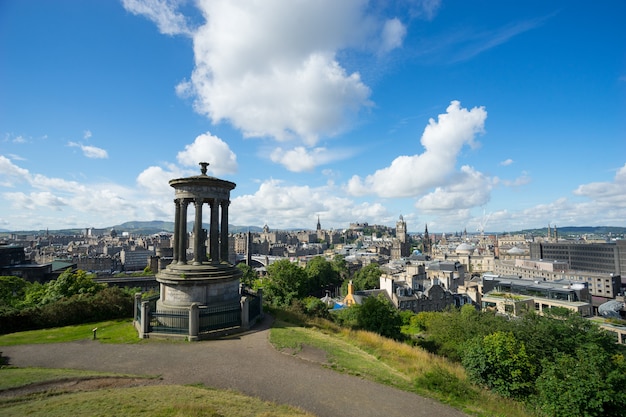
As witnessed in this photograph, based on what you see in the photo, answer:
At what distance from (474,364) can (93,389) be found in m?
15.1

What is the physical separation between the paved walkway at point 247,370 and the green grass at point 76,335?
732 mm

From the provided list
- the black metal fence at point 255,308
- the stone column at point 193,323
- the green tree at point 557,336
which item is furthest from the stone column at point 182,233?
the green tree at point 557,336

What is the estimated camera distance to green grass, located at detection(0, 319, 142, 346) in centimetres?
1495

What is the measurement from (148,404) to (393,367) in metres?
9.44

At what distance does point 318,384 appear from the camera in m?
10.7

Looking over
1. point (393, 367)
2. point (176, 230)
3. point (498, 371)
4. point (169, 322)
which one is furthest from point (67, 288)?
point (498, 371)

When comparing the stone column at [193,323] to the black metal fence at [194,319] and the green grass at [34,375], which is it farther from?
the green grass at [34,375]

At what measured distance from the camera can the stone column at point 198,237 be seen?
18.0 m

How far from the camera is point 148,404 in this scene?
27.1 feet

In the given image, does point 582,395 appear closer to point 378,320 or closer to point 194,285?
point 194,285

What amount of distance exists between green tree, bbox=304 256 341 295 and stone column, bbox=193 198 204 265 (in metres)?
64.0

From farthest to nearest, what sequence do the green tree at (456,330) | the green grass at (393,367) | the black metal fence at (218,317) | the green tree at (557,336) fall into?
the green tree at (456,330) → the green tree at (557,336) → the black metal fence at (218,317) → the green grass at (393,367)

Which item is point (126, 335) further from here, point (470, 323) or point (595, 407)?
point (470, 323)

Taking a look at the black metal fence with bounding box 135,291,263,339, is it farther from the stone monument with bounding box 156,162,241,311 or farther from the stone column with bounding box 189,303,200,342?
the stone monument with bounding box 156,162,241,311
